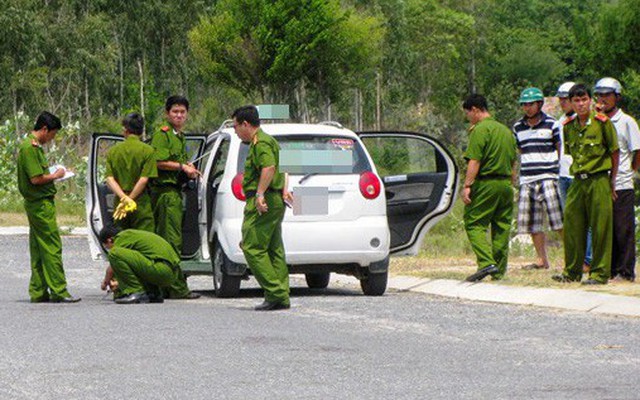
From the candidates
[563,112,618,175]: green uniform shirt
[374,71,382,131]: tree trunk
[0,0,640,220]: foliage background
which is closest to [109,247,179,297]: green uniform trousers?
[563,112,618,175]: green uniform shirt

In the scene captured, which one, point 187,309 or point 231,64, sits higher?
point 231,64

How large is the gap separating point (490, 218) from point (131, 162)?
3525 millimetres

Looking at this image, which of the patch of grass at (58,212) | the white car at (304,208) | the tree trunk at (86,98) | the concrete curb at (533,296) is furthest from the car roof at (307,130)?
the tree trunk at (86,98)

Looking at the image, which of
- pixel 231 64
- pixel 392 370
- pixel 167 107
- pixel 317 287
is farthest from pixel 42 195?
pixel 231 64

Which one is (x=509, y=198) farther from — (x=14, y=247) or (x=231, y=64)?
(x=231, y=64)

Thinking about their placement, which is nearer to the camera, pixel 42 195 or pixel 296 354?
pixel 296 354

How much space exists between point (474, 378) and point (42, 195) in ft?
22.7

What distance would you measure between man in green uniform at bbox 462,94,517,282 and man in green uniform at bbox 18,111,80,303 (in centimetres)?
388

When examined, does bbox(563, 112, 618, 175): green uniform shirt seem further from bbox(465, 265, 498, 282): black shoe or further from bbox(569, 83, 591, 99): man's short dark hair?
bbox(465, 265, 498, 282): black shoe

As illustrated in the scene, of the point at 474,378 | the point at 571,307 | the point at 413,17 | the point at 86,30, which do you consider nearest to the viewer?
the point at 474,378

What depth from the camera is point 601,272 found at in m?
15.2

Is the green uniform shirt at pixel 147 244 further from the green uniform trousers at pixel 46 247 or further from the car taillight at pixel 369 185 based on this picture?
the car taillight at pixel 369 185

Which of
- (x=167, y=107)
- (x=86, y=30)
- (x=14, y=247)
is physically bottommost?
(x=14, y=247)

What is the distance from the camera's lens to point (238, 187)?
1509 centimetres
